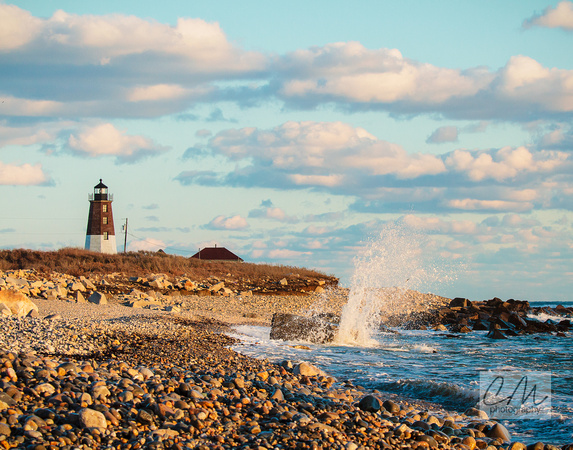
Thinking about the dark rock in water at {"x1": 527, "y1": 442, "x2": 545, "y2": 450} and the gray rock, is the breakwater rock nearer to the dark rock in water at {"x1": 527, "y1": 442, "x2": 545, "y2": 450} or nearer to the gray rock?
the gray rock

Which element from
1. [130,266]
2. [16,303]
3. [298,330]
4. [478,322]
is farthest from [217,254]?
[16,303]

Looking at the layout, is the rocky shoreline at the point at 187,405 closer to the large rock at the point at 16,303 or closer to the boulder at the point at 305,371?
the boulder at the point at 305,371

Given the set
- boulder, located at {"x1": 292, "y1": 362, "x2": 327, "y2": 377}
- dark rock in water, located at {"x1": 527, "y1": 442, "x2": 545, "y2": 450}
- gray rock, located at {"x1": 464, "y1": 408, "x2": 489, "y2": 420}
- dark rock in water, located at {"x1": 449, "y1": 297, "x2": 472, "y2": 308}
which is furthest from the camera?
dark rock in water, located at {"x1": 449, "y1": 297, "x2": 472, "y2": 308}

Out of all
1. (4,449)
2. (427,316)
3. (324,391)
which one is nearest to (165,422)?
(4,449)

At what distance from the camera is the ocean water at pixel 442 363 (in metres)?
8.28

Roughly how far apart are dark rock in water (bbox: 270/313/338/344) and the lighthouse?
38.1 m

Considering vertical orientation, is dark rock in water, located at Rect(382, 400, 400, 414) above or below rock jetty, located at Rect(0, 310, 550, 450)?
below

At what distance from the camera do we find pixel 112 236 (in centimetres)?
4966

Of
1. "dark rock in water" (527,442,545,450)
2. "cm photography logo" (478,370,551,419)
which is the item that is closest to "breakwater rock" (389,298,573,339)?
"cm photography logo" (478,370,551,419)

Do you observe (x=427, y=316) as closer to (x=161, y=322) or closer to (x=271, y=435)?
(x=161, y=322)

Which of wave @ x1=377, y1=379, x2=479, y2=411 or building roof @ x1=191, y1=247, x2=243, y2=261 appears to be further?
building roof @ x1=191, y1=247, x2=243, y2=261

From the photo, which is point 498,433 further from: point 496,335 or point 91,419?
point 496,335

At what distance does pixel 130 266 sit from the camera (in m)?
31.3

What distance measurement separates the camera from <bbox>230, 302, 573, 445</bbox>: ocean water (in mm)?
8281
